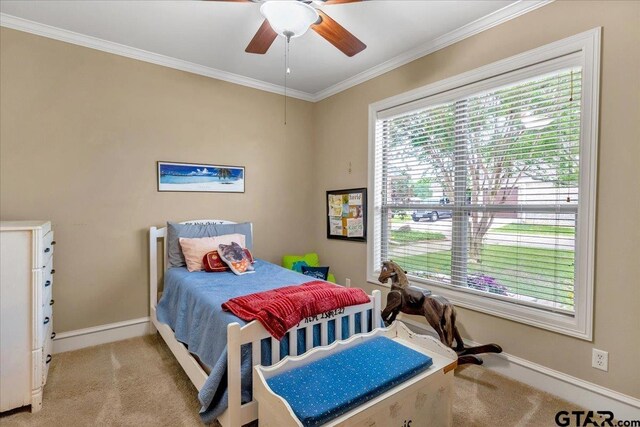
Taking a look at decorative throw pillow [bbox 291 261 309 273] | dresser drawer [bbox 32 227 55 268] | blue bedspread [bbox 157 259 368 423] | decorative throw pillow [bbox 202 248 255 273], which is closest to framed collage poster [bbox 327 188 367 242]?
decorative throw pillow [bbox 291 261 309 273]

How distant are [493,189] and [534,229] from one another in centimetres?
40

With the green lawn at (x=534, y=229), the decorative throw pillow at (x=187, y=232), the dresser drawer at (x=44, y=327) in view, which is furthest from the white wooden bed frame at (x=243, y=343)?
the green lawn at (x=534, y=229)

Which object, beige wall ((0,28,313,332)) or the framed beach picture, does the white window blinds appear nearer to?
the framed beach picture

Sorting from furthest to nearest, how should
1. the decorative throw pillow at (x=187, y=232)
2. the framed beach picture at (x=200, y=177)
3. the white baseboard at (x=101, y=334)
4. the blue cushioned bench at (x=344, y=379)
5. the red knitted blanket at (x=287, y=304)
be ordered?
the framed beach picture at (x=200, y=177), the decorative throw pillow at (x=187, y=232), the white baseboard at (x=101, y=334), the red knitted blanket at (x=287, y=304), the blue cushioned bench at (x=344, y=379)

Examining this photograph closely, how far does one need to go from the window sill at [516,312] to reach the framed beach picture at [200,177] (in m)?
2.22

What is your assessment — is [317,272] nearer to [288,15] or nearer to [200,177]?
[200,177]

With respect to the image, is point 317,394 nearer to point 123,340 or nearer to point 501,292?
point 501,292

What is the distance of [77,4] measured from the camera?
225 centimetres

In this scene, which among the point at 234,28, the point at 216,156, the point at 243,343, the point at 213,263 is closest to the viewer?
the point at 243,343

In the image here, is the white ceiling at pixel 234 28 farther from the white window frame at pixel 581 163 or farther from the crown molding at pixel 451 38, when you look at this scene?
the white window frame at pixel 581 163

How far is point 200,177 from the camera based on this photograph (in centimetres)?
326

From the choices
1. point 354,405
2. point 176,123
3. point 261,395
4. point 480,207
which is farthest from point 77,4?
point 480,207

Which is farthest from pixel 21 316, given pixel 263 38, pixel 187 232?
pixel 263 38

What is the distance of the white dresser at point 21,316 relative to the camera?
1.83 metres
